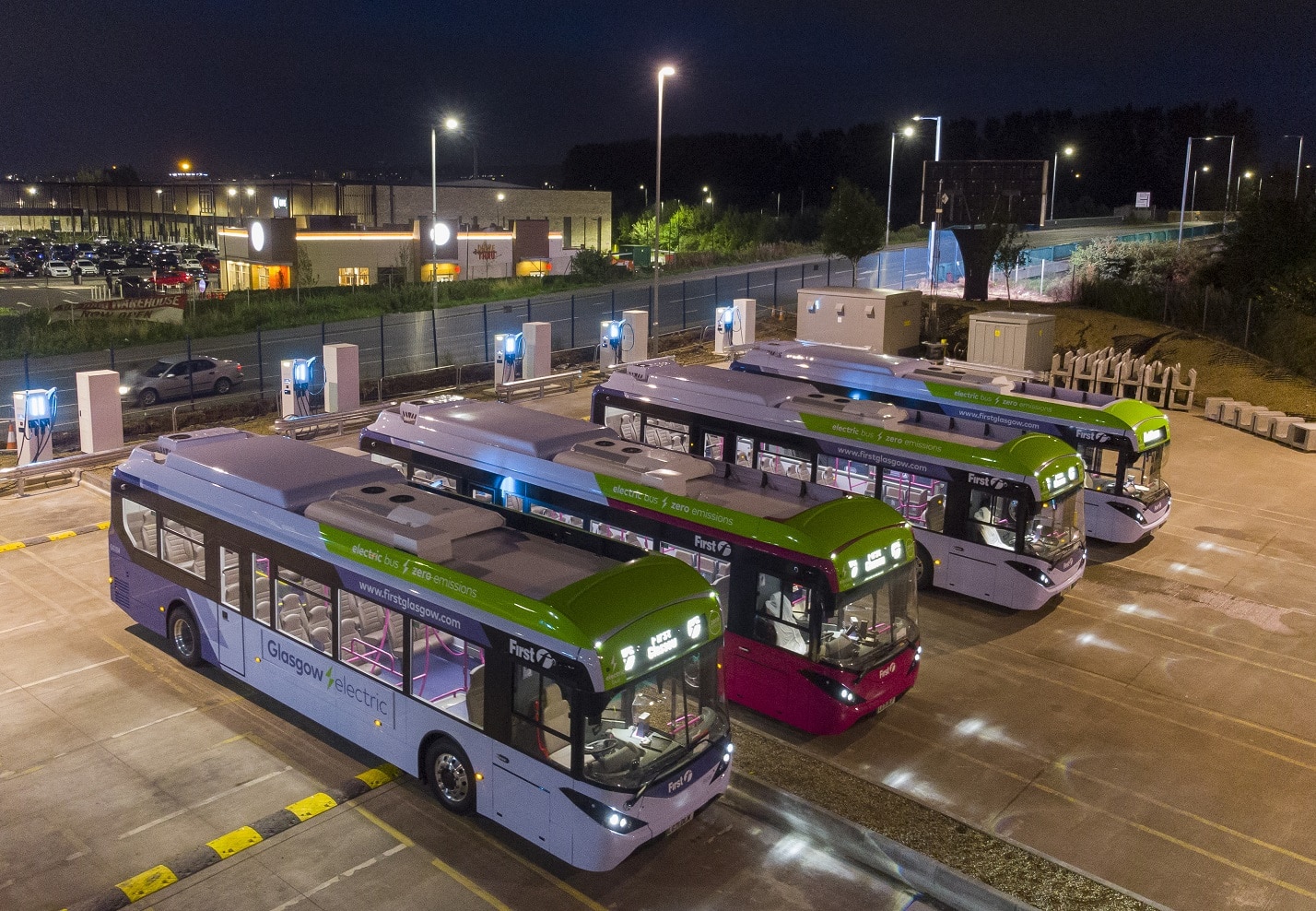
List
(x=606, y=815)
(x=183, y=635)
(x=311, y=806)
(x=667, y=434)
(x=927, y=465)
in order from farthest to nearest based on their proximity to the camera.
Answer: (x=667, y=434) < (x=927, y=465) < (x=183, y=635) < (x=311, y=806) < (x=606, y=815)

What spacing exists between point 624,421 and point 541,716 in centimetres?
1144

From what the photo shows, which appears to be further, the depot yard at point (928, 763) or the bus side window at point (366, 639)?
the bus side window at point (366, 639)

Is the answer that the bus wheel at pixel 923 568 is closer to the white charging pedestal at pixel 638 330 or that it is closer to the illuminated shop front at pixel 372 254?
the white charging pedestal at pixel 638 330

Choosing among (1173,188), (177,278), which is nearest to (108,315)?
(177,278)

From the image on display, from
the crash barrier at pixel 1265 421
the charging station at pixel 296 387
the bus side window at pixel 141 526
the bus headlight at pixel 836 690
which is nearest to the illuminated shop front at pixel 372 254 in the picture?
the charging station at pixel 296 387

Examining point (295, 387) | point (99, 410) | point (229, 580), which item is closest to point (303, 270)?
point (295, 387)

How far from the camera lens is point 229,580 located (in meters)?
12.1

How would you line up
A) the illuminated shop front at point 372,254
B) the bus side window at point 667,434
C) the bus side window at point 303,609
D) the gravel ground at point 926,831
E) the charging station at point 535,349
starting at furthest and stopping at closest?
the illuminated shop front at point 372,254
the charging station at point 535,349
the bus side window at point 667,434
the bus side window at point 303,609
the gravel ground at point 926,831

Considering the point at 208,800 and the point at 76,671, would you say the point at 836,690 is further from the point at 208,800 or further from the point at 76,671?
the point at 76,671

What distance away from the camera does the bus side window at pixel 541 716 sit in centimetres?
874

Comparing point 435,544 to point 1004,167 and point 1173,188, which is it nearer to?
point 1004,167

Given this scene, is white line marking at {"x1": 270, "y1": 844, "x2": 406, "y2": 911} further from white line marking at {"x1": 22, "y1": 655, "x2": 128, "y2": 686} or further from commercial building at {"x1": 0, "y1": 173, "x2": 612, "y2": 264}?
commercial building at {"x1": 0, "y1": 173, "x2": 612, "y2": 264}

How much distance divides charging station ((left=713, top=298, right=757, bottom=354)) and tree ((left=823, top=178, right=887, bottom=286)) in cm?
641

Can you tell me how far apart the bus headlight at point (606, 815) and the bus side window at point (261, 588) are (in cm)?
481
